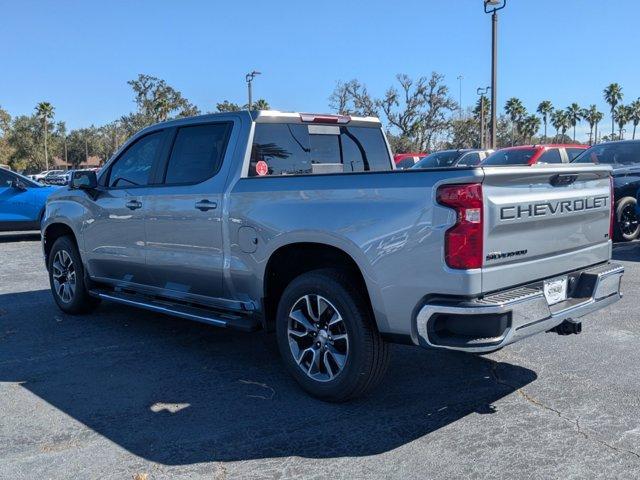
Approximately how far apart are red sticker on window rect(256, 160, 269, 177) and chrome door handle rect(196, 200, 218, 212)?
1.41 feet

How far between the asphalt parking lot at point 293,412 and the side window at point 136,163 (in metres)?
1.49

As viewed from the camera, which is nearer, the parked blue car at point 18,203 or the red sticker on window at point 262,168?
the red sticker on window at point 262,168

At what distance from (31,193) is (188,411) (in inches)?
447

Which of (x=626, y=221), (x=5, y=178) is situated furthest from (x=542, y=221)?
(x=5, y=178)

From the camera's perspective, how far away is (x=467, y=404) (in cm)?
425

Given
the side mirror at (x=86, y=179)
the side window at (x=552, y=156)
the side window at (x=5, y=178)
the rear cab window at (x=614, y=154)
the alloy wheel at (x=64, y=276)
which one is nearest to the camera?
the side mirror at (x=86, y=179)

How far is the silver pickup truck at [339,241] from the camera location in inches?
141

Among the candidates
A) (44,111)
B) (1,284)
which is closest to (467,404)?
(1,284)

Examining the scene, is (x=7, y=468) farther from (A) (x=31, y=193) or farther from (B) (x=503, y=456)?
(A) (x=31, y=193)

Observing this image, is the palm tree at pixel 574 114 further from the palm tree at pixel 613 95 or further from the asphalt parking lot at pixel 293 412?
the asphalt parking lot at pixel 293 412

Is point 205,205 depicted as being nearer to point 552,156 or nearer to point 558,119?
point 552,156

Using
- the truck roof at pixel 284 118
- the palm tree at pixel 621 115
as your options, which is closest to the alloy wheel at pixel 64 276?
the truck roof at pixel 284 118

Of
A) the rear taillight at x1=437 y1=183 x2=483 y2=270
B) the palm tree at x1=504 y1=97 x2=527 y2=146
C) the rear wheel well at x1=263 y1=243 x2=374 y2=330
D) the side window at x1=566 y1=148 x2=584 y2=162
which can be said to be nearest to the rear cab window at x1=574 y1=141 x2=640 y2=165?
the side window at x1=566 y1=148 x2=584 y2=162

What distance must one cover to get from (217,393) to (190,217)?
1469 mm
